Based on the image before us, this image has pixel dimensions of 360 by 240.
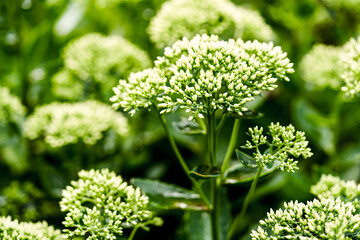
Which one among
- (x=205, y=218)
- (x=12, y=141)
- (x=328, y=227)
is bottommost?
(x=328, y=227)

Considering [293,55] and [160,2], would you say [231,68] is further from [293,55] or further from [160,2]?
[293,55]

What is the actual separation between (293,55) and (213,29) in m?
1.39

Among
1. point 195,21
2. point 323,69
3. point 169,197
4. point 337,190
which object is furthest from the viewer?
point 323,69

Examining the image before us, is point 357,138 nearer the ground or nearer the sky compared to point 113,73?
nearer the ground

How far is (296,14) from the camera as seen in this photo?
130 inches

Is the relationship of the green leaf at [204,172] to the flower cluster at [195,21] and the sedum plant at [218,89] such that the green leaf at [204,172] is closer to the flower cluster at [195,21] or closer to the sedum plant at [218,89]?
the sedum plant at [218,89]

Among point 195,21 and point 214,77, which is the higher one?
point 195,21

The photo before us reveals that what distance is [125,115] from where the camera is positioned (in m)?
2.66

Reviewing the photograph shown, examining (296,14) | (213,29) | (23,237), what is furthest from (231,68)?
(296,14)

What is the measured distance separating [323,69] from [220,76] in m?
1.52

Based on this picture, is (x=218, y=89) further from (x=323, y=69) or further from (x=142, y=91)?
(x=323, y=69)

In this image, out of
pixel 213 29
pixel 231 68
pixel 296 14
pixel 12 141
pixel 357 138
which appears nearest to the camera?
pixel 231 68

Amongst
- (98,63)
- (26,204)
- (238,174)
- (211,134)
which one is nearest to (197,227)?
(238,174)

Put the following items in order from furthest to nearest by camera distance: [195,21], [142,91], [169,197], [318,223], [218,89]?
[195,21]
[169,197]
[142,91]
[218,89]
[318,223]
